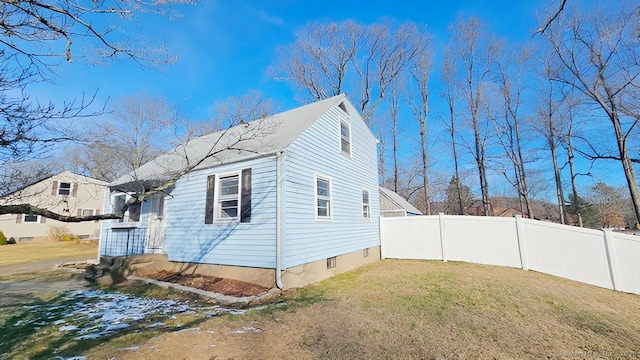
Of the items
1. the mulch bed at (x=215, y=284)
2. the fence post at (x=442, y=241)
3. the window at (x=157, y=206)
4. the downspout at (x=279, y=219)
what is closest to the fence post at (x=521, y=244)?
the fence post at (x=442, y=241)

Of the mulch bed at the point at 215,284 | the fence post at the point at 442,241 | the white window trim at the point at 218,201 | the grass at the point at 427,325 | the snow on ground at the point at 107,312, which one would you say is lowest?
the grass at the point at 427,325

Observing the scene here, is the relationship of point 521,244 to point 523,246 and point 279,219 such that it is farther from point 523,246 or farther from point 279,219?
point 279,219

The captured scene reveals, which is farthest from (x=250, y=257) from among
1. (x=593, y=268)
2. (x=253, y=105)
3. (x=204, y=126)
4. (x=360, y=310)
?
(x=253, y=105)

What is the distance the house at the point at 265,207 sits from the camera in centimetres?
682

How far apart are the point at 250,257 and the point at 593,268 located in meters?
9.02

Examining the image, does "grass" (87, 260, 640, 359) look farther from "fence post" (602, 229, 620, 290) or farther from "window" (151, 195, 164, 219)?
"window" (151, 195, 164, 219)

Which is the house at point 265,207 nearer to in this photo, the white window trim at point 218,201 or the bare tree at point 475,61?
the white window trim at point 218,201

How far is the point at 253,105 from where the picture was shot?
61.8 feet

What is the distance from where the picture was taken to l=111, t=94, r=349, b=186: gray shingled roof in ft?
24.1

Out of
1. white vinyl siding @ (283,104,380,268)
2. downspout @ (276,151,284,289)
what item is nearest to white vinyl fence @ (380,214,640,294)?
white vinyl siding @ (283,104,380,268)

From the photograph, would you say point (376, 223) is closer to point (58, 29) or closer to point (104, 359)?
point (104, 359)

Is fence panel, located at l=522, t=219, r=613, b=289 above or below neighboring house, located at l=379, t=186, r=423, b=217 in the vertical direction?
below

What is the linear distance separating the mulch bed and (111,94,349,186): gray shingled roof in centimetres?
280

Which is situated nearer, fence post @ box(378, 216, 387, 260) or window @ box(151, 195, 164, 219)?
window @ box(151, 195, 164, 219)
